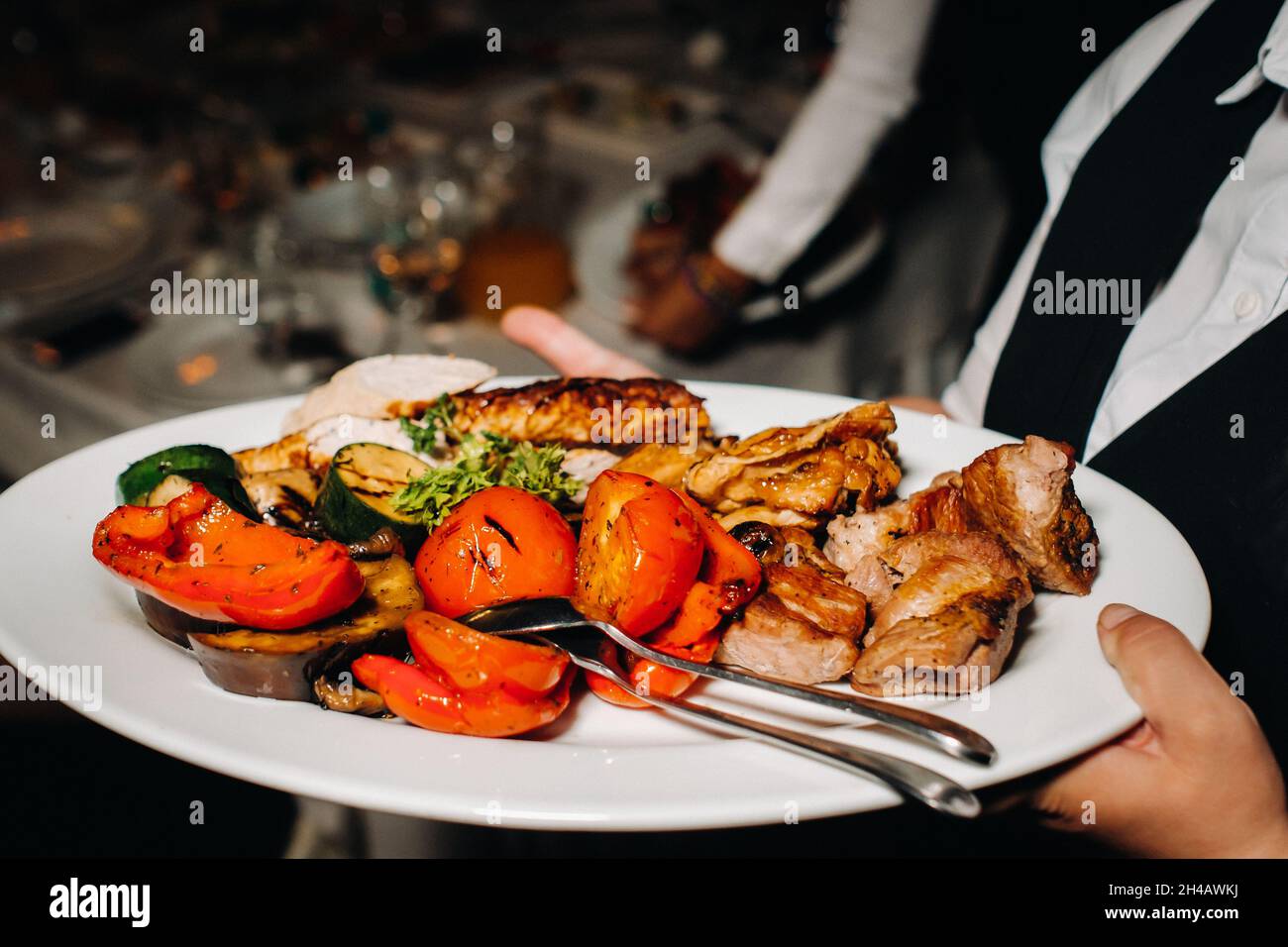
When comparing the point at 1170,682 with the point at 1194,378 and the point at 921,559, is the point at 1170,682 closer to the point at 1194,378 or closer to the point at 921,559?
the point at 921,559

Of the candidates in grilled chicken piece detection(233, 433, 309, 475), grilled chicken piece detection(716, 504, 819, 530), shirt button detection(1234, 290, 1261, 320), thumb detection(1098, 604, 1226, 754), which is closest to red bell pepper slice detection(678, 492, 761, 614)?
grilled chicken piece detection(716, 504, 819, 530)

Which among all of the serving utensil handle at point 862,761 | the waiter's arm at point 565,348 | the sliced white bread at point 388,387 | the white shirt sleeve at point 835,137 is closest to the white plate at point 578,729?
the serving utensil handle at point 862,761

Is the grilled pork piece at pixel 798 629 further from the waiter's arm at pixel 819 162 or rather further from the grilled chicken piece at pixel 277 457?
the waiter's arm at pixel 819 162

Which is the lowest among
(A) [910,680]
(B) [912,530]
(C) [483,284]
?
(A) [910,680]

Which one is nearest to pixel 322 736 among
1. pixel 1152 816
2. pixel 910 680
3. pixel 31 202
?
pixel 910 680

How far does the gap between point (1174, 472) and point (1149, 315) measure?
426mm

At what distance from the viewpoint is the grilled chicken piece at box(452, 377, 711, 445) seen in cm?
200

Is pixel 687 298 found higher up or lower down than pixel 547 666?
higher up

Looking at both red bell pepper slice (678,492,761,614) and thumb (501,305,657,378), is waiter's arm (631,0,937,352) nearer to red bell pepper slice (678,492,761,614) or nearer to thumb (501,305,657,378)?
thumb (501,305,657,378)

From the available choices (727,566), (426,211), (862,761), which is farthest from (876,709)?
(426,211)

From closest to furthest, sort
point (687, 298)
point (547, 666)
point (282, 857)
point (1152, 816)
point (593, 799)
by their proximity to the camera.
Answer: point (593, 799), point (547, 666), point (1152, 816), point (282, 857), point (687, 298)

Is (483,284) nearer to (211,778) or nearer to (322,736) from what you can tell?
(211,778)

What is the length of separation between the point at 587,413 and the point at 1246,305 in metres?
1.37

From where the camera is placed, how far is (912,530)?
1.79m
